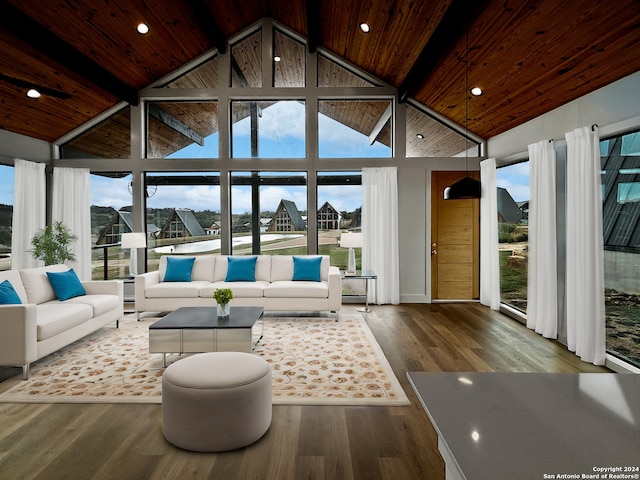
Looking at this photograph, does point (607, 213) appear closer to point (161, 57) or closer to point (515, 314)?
point (515, 314)

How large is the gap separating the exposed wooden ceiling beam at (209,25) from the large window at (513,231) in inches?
184

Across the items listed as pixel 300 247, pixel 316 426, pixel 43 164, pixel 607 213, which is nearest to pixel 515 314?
pixel 607 213

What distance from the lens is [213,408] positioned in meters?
2.26

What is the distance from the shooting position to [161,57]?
6.02 meters

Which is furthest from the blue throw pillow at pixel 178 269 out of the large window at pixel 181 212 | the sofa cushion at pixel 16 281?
the sofa cushion at pixel 16 281

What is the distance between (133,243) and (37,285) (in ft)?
5.60

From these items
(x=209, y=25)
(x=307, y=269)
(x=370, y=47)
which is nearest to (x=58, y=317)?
(x=307, y=269)

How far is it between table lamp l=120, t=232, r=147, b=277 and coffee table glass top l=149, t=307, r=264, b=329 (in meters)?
2.26

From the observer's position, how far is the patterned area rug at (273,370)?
302 cm

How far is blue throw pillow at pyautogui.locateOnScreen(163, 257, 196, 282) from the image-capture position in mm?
5809

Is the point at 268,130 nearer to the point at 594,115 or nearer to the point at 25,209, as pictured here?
the point at 25,209

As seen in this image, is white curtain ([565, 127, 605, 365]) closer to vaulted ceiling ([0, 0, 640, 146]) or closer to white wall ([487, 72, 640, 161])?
white wall ([487, 72, 640, 161])

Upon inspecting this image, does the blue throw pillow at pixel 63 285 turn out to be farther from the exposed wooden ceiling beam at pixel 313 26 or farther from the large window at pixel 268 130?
the exposed wooden ceiling beam at pixel 313 26

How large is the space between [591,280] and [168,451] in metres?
3.71
